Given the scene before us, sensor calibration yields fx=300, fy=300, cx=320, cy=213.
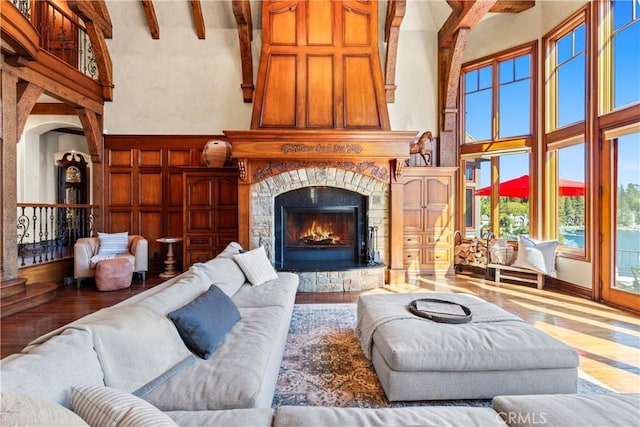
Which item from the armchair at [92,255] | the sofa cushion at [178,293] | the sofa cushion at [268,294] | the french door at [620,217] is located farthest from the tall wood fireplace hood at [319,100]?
the french door at [620,217]

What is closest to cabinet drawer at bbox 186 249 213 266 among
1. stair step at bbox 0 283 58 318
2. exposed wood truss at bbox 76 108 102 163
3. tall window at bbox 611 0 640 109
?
stair step at bbox 0 283 58 318

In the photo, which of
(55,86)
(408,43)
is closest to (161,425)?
(55,86)

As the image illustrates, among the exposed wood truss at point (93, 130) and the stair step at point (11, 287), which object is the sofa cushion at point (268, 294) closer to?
the stair step at point (11, 287)

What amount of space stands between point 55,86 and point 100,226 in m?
2.48

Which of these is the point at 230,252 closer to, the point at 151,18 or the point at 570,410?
the point at 570,410

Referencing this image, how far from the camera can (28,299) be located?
380 centimetres

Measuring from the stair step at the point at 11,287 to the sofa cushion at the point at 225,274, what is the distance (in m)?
2.91

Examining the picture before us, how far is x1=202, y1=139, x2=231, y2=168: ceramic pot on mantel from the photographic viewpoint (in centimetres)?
512

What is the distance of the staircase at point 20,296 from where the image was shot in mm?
3567

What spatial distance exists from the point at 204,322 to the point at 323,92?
4100 millimetres

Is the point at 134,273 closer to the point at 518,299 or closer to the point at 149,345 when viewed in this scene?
the point at 149,345

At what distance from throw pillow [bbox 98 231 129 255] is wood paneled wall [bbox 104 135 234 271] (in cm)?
67

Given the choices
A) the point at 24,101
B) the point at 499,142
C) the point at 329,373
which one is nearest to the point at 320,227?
the point at 329,373

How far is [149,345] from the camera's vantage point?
4.82ft
